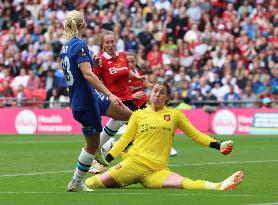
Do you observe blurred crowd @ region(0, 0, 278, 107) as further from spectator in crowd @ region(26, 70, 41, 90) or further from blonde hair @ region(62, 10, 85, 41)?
blonde hair @ region(62, 10, 85, 41)

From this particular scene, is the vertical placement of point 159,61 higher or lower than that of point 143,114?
lower

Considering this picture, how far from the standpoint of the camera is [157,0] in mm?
37938

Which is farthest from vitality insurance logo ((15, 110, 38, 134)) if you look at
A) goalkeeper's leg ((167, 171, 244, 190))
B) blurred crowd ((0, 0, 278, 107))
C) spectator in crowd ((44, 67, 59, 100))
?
goalkeeper's leg ((167, 171, 244, 190))

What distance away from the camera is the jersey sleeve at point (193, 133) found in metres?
13.2

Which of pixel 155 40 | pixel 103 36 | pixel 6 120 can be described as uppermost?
pixel 103 36

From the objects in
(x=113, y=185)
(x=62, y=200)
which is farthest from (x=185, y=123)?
(x=62, y=200)

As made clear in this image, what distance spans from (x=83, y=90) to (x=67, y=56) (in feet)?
1.64

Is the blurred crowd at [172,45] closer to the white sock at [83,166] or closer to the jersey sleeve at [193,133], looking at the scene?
the jersey sleeve at [193,133]

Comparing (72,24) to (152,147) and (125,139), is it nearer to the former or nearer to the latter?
(125,139)

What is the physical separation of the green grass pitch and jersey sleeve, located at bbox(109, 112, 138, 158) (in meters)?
0.53

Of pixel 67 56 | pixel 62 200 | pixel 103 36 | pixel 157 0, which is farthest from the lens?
pixel 157 0

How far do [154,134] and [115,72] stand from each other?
17.6ft

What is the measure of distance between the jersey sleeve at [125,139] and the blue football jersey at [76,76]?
0.60 metres

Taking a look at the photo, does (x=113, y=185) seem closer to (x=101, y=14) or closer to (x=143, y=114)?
(x=143, y=114)
